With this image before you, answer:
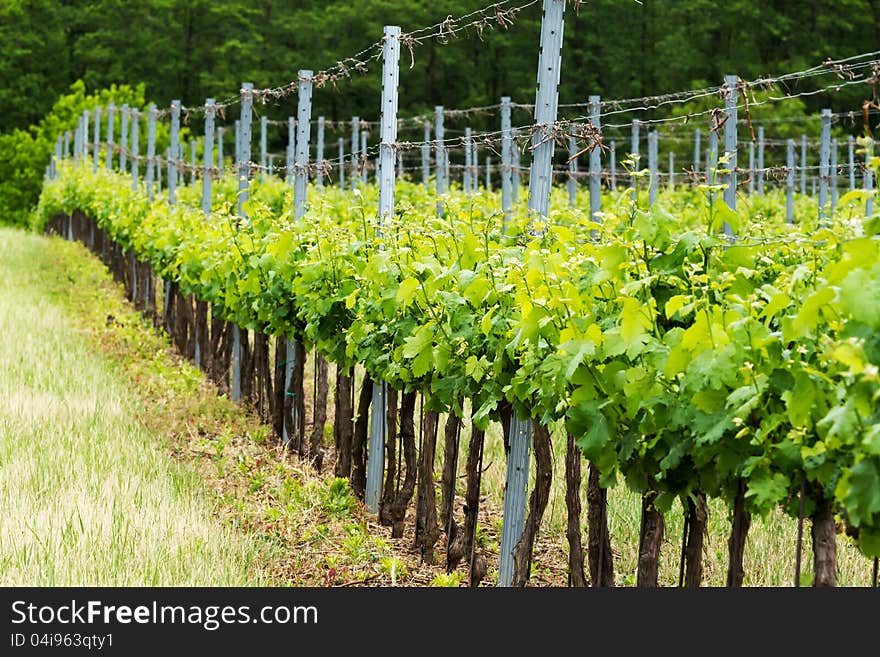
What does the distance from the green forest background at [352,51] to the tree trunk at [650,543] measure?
3599 cm

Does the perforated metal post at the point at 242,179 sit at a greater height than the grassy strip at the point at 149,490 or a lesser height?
greater

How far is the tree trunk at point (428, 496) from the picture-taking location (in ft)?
19.3

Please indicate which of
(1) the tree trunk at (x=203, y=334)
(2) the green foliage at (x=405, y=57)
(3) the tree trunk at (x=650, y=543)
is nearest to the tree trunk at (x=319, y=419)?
(1) the tree trunk at (x=203, y=334)

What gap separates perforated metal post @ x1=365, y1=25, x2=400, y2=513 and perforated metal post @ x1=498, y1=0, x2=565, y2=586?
1.55 meters

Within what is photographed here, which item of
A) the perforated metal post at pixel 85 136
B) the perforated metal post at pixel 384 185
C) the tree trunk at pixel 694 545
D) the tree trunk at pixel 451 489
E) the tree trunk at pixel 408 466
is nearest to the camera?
the tree trunk at pixel 694 545

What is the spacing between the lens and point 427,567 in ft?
19.2

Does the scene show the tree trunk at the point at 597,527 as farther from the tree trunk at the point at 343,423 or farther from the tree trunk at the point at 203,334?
the tree trunk at the point at 203,334

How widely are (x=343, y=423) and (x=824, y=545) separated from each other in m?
4.05

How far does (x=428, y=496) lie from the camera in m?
5.89

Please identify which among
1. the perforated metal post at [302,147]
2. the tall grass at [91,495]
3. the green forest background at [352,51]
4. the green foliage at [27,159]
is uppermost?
the green forest background at [352,51]

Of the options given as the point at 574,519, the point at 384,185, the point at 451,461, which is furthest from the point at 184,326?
the point at 574,519

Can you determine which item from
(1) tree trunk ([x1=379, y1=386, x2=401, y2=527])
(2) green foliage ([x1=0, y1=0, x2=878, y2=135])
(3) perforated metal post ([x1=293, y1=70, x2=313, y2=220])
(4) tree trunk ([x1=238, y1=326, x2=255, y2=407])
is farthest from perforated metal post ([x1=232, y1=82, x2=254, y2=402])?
(2) green foliage ([x1=0, y1=0, x2=878, y2=135])

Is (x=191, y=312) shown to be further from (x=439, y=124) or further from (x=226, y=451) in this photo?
(x=439, y=124)

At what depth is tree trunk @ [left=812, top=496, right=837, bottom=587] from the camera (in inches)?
133
